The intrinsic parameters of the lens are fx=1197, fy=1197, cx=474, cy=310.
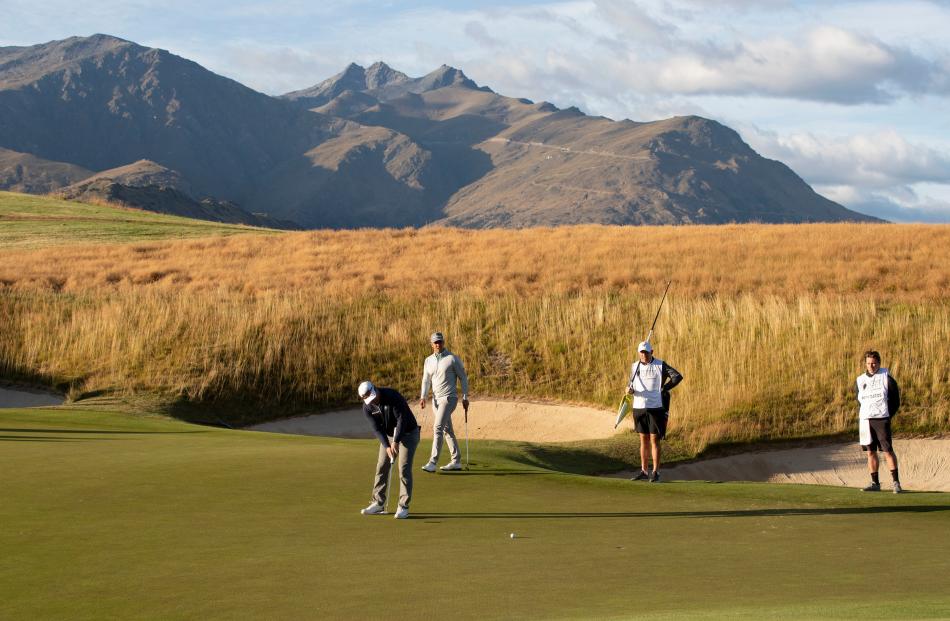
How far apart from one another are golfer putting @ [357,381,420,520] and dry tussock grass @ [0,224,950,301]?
23336 millimetres

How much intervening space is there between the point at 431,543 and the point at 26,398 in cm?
2044

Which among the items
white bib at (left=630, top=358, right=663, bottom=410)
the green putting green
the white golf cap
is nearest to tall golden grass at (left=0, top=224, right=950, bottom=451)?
white bib at (left=630, top=358, right=663, bottom=410)

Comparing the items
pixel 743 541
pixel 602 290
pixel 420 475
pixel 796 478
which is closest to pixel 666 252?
pixel 602 290

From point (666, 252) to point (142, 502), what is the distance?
3703cm

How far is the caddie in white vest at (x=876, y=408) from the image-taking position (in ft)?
53.3

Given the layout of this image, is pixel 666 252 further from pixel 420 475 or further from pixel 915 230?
pixel 420 475

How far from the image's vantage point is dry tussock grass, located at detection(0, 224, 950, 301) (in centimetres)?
3894

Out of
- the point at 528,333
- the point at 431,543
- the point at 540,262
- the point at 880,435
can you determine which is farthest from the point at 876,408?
the point at 540,262

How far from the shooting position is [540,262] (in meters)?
45.9

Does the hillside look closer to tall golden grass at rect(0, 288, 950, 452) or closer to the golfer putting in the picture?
tall golden grass at rect(0, 288, 950, 452)

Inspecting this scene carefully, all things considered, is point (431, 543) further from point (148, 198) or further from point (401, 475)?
point (148, 198)

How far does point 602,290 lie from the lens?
37.2 meters

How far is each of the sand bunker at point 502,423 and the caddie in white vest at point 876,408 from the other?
8866 mm

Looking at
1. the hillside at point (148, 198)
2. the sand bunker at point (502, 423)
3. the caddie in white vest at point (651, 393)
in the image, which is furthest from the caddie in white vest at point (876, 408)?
the hillside at point (148, 198)
